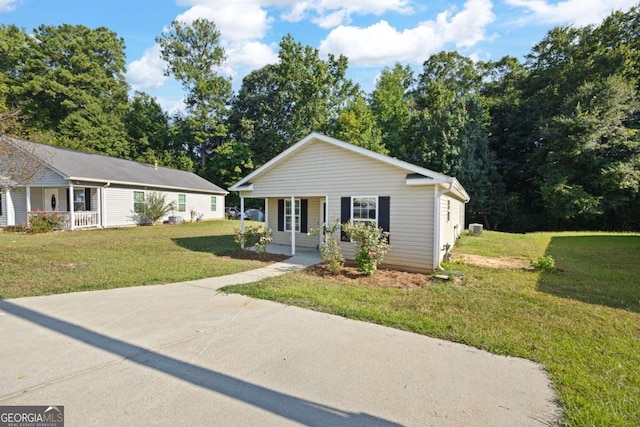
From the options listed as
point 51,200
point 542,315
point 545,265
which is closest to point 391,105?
point 545,265

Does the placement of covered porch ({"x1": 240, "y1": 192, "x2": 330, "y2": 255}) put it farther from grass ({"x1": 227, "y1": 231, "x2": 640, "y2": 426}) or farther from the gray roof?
the gray roof

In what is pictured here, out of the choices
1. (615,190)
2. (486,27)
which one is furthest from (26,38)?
(615,190)

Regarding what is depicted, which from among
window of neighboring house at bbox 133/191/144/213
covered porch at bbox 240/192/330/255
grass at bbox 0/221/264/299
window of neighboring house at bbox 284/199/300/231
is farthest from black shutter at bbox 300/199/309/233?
window of neighboring house at bbox 133/191/144/213

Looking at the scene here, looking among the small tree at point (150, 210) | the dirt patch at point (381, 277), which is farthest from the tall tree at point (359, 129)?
the dirt patch at point (381, 277)

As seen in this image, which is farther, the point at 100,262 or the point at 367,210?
the point at 367,210

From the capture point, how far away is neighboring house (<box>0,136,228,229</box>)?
15.9 meters

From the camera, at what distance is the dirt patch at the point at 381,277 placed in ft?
23.1

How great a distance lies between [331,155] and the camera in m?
9.98

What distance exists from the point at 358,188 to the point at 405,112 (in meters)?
24.9

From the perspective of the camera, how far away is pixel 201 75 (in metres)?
35.5

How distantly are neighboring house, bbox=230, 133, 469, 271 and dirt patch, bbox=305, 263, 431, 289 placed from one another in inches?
29.1

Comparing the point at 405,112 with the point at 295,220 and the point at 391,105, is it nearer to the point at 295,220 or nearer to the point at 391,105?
the point at 391,105

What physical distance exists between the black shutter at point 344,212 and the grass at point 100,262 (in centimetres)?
274

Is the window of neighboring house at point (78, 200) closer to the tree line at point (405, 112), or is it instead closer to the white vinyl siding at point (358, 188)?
the tree line at point (405, 112)
